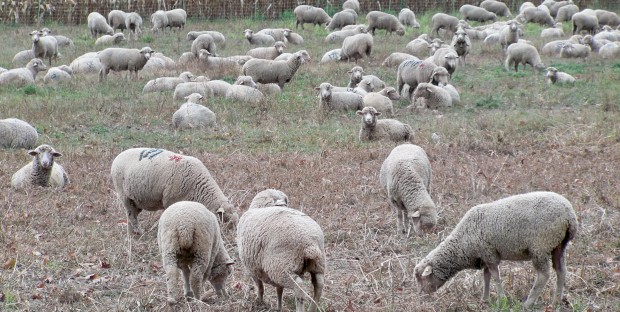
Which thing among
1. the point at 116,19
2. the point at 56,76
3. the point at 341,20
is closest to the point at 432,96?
the point at 56,76

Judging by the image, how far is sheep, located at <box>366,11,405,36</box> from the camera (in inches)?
1130

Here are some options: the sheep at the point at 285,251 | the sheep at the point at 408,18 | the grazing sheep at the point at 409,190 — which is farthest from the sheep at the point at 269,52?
the sheep at the point at 285,251

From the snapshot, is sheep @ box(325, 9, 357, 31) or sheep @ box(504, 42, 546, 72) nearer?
sheep @ box(504, 42, 546, 72)

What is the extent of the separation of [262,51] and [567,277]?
17.3 metres

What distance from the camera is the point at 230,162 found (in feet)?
38.5

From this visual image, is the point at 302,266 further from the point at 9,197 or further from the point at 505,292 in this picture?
the point at 9,197

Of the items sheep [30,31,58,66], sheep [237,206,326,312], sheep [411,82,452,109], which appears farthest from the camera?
sheep [30,31,58,66]

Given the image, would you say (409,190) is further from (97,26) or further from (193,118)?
(97,26)

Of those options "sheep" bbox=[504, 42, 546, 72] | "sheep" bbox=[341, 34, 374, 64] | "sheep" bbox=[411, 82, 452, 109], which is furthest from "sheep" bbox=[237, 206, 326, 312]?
"sheep" bbox=[341, 34, 374, 64]

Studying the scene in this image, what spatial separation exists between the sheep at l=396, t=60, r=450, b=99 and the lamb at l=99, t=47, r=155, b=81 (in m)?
6.36

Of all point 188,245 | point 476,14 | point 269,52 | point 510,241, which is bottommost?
point 269,52

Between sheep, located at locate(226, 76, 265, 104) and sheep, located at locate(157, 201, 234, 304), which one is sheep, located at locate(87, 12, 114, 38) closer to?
sheep, located at locate(226, 76, 265, 104)

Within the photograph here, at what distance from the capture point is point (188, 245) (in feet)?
21.0

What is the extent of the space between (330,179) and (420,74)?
762cm
